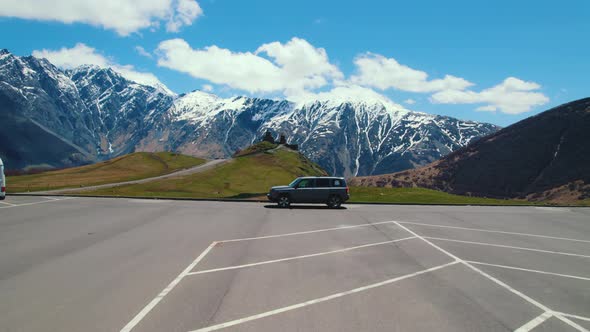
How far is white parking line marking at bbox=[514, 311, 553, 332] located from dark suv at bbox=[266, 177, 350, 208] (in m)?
21.4

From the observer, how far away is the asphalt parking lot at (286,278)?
7.33 metres

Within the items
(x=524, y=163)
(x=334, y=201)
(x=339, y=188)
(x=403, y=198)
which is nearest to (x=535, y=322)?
(x=334, y=201)

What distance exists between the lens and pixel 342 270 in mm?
10812

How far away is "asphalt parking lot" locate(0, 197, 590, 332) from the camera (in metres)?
7.33

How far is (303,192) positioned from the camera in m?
29.1

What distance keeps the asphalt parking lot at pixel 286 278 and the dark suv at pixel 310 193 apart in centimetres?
993

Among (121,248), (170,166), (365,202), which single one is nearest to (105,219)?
(121,248)

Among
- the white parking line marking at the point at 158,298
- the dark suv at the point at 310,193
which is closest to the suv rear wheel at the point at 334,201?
the dark suv at the point at 310,193

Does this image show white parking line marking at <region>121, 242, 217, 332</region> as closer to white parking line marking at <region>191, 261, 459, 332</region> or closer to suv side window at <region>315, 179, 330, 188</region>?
white parking line marking at <region>191, 261, 459, 332</region>

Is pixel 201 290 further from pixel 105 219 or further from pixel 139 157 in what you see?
pixel 139 157

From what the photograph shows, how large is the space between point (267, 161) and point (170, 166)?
1037 inches

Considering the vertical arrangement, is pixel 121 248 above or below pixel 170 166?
below

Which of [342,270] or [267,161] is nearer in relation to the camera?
[342,270]

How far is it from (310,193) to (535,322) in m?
22.0
